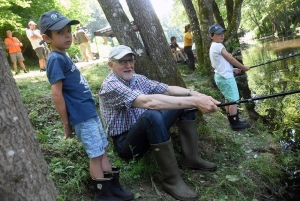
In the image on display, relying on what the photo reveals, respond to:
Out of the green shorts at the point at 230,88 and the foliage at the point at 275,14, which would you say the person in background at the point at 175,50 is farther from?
the foliage at the point at 275,14

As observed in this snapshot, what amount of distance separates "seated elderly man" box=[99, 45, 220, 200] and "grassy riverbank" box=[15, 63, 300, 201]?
16cm

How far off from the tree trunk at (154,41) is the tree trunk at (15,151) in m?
2.37

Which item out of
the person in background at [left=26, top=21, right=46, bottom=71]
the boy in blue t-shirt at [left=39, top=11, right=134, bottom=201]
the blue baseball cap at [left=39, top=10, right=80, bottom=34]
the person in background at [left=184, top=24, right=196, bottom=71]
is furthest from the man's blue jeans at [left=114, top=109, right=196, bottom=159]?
the person in background at [left=184, top=24, right=196, bottom=71]

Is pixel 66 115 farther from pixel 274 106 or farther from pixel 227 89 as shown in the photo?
pixel 274 106

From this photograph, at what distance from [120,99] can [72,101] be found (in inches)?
20.5

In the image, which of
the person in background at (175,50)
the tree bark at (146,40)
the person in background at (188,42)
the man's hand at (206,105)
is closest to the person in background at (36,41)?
the person in background at (188,42)

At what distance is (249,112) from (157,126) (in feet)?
14.3

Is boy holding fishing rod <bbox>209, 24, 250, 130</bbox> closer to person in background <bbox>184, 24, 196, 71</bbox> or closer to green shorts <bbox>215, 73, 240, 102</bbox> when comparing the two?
green shorts <bbox>215, 73, 240, 102</bbox>

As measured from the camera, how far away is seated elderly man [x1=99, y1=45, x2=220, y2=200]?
2.71 meters

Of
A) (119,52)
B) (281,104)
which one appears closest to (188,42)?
(281,104)

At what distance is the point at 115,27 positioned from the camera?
3.79 m

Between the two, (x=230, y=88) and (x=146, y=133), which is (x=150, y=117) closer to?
(x=146, y=133)

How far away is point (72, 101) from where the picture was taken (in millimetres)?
2473

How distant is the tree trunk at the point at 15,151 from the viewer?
157 centimetres
